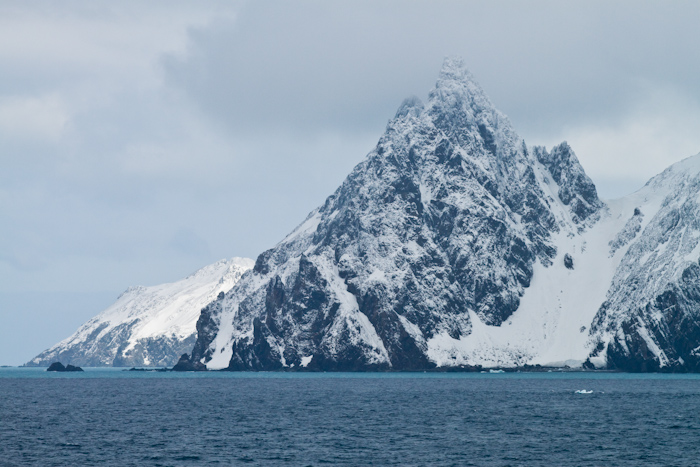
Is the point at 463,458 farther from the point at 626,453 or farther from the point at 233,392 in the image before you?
the point at 233,392

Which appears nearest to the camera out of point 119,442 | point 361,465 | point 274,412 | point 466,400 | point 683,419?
point 361,465

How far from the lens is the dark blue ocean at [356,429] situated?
85875 millimetres

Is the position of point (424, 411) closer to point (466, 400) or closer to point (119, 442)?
point (466, 400)

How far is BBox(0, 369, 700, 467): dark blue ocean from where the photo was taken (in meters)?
85.9

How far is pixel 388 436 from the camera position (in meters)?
103

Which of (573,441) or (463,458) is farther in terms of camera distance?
(573,441)

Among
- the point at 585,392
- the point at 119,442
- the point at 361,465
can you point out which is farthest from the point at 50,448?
the point at 585,392

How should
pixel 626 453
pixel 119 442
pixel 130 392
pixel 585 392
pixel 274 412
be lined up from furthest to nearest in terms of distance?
pixel 130 392 → pixel 585 392 → pixel 274 412 → pixel 119 442 → pixel 626 453

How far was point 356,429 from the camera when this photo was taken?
110 meters

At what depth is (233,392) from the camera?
18500cm

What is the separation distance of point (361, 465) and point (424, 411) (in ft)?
173

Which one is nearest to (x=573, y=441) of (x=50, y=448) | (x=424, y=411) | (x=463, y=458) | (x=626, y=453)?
(x=626, y=453)

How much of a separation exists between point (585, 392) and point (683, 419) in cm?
5550

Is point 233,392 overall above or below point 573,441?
above
